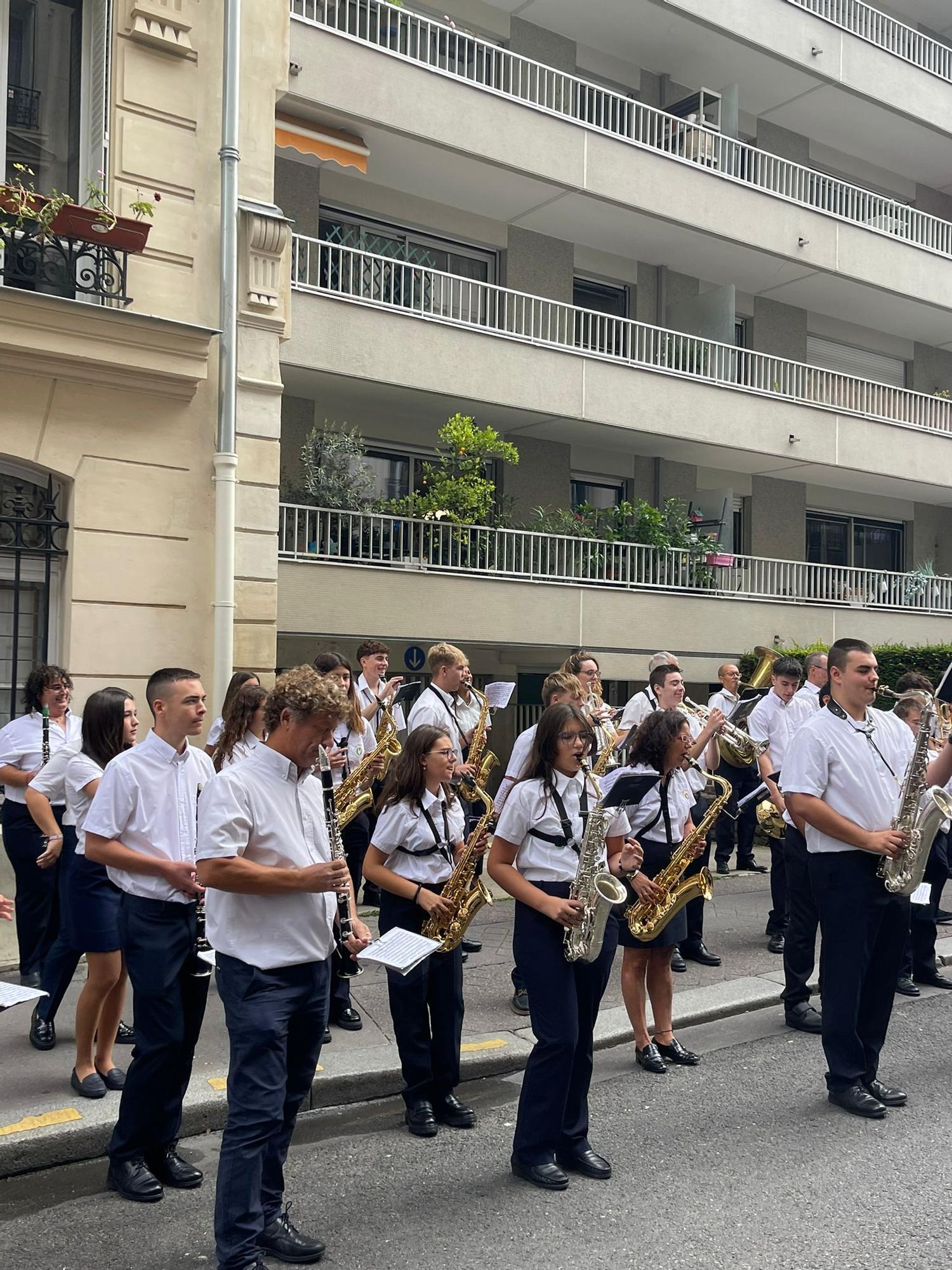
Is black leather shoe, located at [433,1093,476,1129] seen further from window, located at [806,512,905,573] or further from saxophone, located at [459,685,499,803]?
window, located at [806,512,905,573]

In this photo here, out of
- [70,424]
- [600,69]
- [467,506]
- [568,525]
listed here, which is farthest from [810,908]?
[600,69]

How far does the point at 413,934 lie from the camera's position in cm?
501

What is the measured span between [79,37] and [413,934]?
872 centimetres

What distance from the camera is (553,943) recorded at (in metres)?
4.82

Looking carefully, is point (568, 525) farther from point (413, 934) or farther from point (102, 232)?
point (413, 934)

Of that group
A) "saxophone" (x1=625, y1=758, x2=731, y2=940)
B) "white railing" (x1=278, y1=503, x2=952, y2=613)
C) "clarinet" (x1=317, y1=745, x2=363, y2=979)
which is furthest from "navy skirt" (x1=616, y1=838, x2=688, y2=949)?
"white railing" (x1=278, y1=503, x2=952, y2=613)

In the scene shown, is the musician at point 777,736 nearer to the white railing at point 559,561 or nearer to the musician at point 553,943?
the musician at point 553,943

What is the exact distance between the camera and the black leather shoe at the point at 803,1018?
700 centimetres

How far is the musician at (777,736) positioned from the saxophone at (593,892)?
3819mm

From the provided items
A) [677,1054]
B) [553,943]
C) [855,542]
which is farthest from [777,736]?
[855,542]

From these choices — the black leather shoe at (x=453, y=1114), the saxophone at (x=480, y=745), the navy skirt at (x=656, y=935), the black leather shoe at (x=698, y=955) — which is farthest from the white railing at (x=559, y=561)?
the black leather shoe at (x=453, y=1114)

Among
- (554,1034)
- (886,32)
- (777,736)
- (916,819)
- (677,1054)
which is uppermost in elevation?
(886,32)

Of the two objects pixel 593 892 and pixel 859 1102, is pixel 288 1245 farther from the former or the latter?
pixel 859 1102

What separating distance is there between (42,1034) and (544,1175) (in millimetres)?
3001
